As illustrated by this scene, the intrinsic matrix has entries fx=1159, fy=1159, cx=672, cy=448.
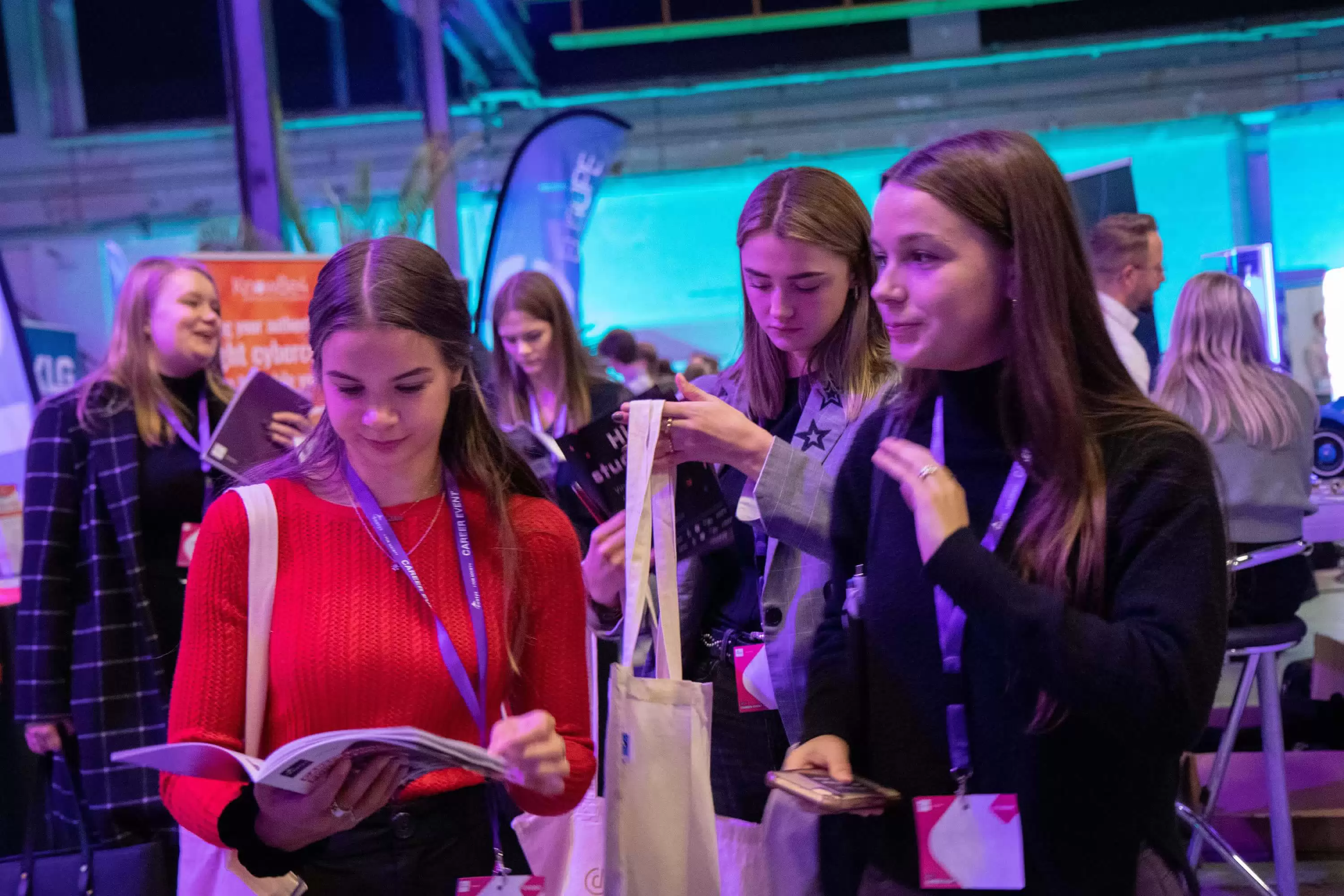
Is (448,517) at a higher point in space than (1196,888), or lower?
higher

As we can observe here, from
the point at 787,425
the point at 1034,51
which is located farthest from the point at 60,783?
the point at 1034,51

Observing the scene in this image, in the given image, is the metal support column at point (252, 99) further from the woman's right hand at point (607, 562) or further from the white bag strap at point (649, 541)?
the white bag strap at point (649, 541)

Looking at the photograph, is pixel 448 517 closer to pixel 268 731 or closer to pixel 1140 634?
pixel 268 731

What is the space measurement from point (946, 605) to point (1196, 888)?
0.41 meters

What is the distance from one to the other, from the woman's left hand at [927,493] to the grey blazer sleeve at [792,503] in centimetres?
44

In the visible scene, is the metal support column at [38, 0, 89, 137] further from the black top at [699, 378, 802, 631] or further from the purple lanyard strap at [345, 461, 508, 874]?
the purple lanyard strap at [345, 461, 508, 874]

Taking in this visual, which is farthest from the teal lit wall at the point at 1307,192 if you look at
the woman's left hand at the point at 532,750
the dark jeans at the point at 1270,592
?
the woman's left hand at the point at 532,750

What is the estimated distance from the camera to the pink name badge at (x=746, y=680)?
194 cm

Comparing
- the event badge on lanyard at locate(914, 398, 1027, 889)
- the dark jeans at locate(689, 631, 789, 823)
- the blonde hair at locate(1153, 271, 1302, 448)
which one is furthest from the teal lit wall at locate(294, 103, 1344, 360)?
the event badge on lanyard at locate(914, 398, 1027, 889)

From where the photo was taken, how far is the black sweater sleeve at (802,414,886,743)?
56.7 inches

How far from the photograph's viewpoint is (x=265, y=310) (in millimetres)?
4496

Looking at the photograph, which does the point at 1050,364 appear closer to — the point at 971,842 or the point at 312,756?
the point at 971,842

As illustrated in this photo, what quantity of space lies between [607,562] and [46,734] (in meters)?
2.20

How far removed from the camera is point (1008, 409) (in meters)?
1.36
